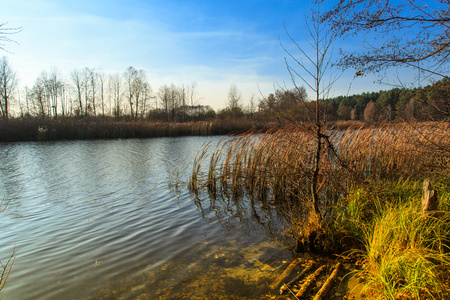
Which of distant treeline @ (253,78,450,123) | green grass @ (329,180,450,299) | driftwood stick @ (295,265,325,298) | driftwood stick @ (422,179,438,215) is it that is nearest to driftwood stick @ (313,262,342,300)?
driftwood stick @ (295,265,325,298)

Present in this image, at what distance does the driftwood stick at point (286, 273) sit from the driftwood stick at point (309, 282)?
34cm

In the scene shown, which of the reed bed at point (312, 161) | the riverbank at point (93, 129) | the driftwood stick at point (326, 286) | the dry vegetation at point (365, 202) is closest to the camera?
the dry vegetation at point (365, 202)

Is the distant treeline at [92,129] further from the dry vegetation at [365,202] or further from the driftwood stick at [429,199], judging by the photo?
the driftwood stick at [429,199]

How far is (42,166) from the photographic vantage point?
484 inches

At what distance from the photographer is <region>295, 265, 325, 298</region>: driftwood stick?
2.95 m

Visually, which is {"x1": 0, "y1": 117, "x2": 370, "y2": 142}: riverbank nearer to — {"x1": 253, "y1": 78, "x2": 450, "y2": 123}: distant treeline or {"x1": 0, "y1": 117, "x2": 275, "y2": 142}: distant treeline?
{"x1": 0, "y1": 117, "x2": 275, "y2": 142}: distant treeline

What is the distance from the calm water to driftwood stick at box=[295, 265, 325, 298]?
463 millimetres

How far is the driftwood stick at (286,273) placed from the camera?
3300mm

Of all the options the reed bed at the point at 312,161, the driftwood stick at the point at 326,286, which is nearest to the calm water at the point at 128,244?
the driftwood stick at the point at 326,286

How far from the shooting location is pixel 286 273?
353 cm

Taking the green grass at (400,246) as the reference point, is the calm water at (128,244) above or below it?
below

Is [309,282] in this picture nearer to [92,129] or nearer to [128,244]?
[128,244]

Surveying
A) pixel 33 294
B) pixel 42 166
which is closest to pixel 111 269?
pixel 33 294

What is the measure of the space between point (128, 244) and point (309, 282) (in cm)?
308
